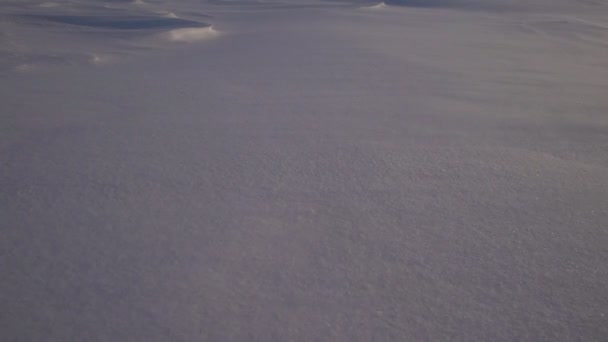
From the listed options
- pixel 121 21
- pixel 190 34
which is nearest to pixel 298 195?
pixel 190 34

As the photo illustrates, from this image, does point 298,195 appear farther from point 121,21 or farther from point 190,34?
point 121,21

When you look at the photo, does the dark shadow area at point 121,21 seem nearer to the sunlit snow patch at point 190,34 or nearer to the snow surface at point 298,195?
the sunlit snow patch at point 190,34

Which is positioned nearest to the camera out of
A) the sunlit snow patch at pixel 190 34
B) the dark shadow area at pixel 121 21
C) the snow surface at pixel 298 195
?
the snow surface at pixel 298 195

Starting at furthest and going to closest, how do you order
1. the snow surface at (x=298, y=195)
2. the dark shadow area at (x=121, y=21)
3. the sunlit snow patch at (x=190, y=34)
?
the dark shadow area at (x=121, y=21)
the sunlit snow patch at (x=190, y=34)
the snow surface at (x=298, y=195)

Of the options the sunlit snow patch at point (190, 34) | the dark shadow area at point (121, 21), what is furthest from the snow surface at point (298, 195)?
the dark shadow area at point (121, 21)

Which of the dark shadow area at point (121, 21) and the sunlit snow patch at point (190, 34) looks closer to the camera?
the sunlit snow patch at point (190, 34)

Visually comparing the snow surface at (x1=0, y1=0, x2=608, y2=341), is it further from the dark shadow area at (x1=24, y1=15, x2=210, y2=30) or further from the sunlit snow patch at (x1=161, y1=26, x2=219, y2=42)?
the dark shadow area at (x1=24, y1=15, x2=210, y2=30)

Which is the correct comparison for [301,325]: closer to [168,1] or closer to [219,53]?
[219,53]

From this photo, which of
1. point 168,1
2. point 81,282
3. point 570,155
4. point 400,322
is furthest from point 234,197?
point 168,1

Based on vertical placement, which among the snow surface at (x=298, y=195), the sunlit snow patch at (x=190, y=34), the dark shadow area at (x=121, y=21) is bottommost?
the snow surface at (x=298, y=195)

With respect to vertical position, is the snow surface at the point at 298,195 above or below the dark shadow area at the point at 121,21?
below
